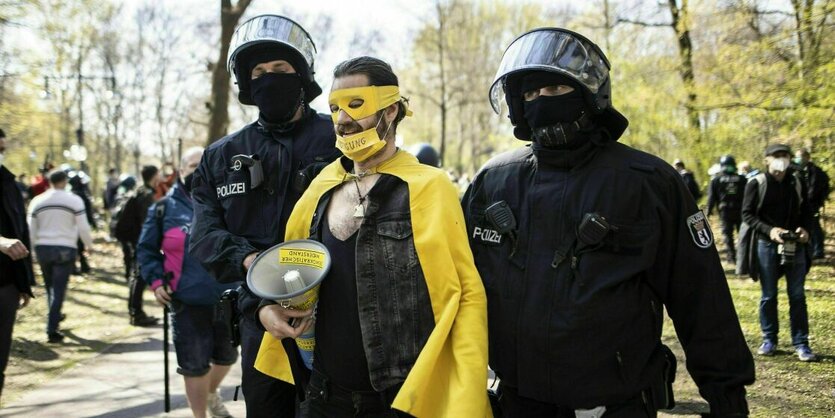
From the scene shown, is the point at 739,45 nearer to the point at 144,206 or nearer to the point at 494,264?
the point at 144,206

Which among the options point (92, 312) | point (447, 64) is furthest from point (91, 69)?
point (92, 312)

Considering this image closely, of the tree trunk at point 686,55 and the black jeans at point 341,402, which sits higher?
the tree trunk at point 686,55

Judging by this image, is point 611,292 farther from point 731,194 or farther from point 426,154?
point 731,194

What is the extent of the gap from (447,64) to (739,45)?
29401 mm

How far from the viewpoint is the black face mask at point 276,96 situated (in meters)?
3.29

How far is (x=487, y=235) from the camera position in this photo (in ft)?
8.95

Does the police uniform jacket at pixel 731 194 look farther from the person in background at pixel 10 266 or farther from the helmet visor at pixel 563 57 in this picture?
the person in background at pixel 10 266

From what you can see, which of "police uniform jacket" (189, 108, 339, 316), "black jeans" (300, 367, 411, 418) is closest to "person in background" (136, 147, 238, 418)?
"police uniform jacket" (189, 108, 339, 316)

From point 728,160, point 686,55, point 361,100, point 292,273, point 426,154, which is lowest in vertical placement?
point 292,273

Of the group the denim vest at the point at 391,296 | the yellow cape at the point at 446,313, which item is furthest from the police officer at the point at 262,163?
the yellow cape at the point at 446,313

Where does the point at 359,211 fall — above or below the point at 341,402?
above

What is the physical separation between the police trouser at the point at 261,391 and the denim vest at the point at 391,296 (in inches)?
32.8

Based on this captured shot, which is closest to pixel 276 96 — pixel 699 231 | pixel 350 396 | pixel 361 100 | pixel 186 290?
pixel 361 100

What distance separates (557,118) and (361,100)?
0.76 m
